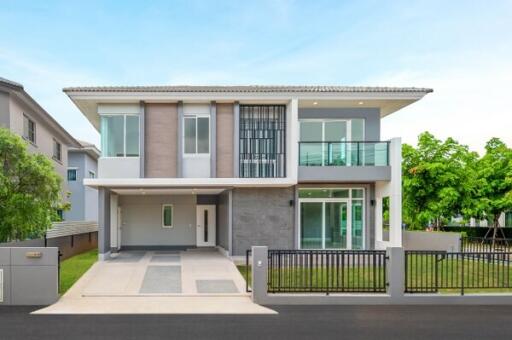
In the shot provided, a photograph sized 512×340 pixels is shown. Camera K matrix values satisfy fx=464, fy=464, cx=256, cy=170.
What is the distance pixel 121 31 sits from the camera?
20.3 meters

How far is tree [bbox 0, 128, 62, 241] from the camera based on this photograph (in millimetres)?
13586

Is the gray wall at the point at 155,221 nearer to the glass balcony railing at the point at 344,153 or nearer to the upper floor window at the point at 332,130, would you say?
the upper floor window at the point at 332,130

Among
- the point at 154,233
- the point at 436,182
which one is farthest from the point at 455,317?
the point at 436,182

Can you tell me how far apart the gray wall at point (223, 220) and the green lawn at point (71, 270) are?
5.52 meters

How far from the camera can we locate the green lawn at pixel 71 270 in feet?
42.9

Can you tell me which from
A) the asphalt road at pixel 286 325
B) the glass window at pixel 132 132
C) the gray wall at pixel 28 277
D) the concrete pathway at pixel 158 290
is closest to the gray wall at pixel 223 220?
the concrete pathway at pixel 158 290

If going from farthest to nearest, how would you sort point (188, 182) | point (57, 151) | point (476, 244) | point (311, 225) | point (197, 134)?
point (57, 151) → point (476, 244) → point (311, 225) → point (197, 134) → point (188, 182)

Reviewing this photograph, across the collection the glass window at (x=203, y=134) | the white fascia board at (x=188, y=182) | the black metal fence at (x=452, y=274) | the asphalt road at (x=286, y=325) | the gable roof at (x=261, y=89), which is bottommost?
the asphalt road at (x=286, y=325)

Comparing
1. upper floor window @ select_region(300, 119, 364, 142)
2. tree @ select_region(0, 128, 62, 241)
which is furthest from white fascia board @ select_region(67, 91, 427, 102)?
tree @ select_region(0, 128, 62, 241)

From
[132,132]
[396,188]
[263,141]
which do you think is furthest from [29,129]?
[396,188]

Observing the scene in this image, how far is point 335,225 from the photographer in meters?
19.5

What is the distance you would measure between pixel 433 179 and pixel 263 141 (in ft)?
51.0

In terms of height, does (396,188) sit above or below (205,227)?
above

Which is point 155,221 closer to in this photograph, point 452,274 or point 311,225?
point 311,225
